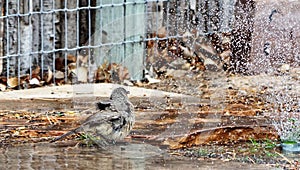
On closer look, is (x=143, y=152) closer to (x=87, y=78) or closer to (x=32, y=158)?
(x=32, y=158)

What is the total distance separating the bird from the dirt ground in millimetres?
195

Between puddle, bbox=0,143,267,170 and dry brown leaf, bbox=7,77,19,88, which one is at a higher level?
puddle, bbox=0,143,267,170

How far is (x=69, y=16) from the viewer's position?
7.84 m

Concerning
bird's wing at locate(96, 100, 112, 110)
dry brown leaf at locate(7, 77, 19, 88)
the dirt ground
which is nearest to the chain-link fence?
dry brown leaf at locate(7, 77, 19, 88)

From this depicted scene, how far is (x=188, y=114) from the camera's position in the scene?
19.4 ft

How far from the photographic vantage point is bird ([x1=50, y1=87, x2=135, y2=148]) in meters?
4.53

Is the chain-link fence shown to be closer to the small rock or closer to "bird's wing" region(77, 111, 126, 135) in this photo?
the small rock

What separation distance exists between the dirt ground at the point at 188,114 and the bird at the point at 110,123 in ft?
0.64

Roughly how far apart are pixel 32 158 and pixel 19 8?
10.6 ft

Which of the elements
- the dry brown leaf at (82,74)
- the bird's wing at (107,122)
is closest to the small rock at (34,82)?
the dry brown leaf at (82,74)

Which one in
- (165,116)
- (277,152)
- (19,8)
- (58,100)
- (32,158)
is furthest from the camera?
(19,8)

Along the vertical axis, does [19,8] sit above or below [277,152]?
above

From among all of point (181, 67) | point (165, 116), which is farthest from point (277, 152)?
point (181, 67)

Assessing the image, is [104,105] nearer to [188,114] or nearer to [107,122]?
[107,122]
